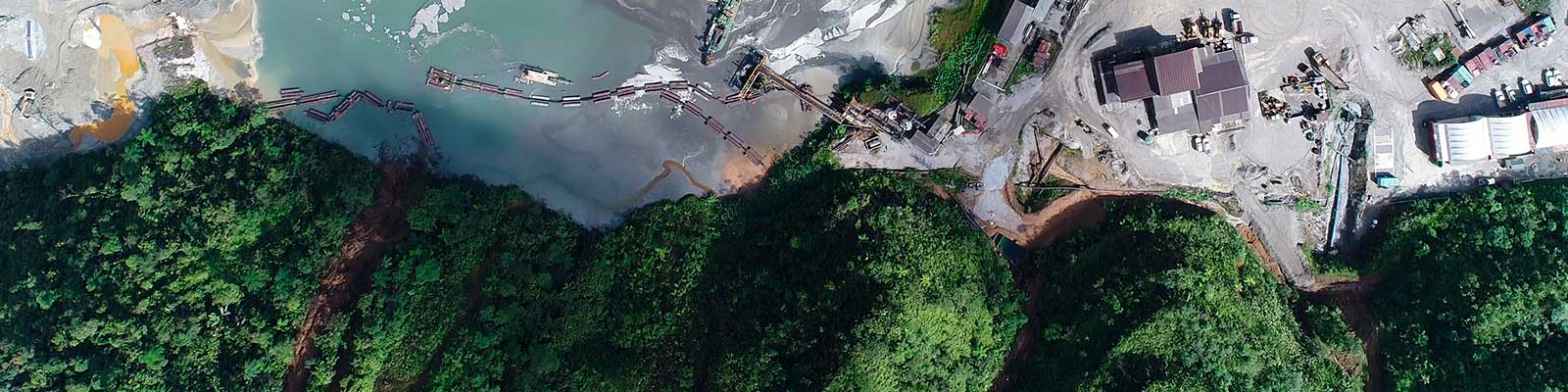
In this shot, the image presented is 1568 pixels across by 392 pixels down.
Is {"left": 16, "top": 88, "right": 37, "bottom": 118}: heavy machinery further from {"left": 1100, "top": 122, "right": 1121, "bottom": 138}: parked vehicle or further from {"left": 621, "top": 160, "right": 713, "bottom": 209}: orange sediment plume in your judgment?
{"left": 1100, "top": 122, "right": 1121, "bottom": 138}: parked vehicle

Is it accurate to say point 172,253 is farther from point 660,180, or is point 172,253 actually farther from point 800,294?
point 800,294

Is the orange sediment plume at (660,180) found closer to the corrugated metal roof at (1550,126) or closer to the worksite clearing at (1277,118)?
the worksite clearing at (1277,118)

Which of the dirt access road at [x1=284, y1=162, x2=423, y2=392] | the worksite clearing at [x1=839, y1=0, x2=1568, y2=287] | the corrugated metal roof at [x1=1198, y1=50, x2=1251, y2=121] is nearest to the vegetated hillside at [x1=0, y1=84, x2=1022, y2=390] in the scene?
the dirt access road at [x1=284, y1=162, x2=423, y2=392]

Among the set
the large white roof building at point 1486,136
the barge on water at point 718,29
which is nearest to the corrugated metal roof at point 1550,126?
the large white roof building at point 1486,136

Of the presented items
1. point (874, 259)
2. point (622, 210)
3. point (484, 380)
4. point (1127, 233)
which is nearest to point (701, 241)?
point (622, 210)

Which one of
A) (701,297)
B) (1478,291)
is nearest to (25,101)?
(701,297)

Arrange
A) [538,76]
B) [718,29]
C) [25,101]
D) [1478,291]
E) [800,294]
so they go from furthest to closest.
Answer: [538,76]
[718,29]
[25,101]
[800,294]
[1478,291]

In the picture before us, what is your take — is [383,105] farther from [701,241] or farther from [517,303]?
[701,241]

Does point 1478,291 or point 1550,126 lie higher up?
point 1550,126
